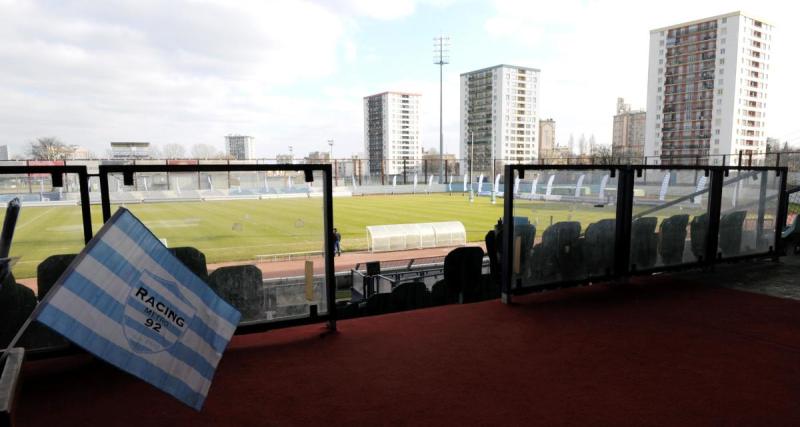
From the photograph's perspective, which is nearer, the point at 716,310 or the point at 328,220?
the point at 328,220

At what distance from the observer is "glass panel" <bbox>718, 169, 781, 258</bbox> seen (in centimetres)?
884

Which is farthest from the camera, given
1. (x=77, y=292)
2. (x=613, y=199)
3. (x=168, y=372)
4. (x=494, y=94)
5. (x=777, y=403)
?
(x=494, y=94)

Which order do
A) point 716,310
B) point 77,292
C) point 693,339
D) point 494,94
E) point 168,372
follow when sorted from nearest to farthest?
point 77,292 → point 168,372 → point 693,339 → point 716,310 → point 494,94

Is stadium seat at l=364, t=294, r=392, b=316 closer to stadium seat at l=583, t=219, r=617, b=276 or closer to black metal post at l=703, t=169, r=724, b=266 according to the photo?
stadium seat at l=583, t=219, r=617, b=276

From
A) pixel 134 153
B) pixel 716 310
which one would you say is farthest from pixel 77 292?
pixel 134 153

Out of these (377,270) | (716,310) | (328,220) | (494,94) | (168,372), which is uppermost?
(494,94)

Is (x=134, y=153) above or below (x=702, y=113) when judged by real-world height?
below

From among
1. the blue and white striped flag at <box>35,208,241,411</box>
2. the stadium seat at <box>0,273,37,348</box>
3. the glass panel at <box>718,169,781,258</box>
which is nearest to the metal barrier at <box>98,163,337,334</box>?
the stadium seat at <box>0,273,37,348</box>

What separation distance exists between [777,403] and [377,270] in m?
9.26

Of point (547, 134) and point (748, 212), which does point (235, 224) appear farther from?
point (547, 134)

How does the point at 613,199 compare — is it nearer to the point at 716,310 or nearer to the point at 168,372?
the point at 716,310

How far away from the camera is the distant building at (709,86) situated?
3248 inches

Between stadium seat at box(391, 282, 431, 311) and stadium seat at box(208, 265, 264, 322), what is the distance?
7.48 ft

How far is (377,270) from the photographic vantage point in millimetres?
Answer: 12336
